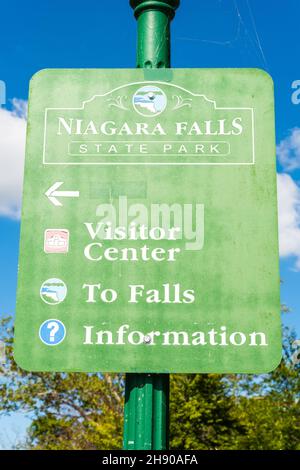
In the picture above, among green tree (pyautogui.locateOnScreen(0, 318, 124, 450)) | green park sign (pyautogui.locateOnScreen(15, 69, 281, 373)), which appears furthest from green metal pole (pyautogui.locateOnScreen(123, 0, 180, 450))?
green tree (pyautogui.locateOnScreen(0, 318, 124, 450))

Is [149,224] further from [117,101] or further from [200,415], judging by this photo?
[200,415]

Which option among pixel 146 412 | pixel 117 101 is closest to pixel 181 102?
pixel 117 101

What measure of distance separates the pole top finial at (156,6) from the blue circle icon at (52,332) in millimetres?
2261

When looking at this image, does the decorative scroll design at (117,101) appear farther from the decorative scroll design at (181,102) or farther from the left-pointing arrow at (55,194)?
the left-pointing arrow at (55,194)

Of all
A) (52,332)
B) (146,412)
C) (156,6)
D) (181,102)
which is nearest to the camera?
(146,412)

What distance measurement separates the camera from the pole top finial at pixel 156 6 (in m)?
4.21

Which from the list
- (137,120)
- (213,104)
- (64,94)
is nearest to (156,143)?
(137,120)

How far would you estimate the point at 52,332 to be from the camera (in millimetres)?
3619

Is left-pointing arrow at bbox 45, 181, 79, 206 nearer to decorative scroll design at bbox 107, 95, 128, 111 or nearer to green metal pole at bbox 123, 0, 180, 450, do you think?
decorative scroll design at bbox 107, 95, 128, 111

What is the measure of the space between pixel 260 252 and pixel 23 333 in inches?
60.0

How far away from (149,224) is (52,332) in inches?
35.0

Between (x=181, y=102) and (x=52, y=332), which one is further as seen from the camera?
(x=181, y=102)

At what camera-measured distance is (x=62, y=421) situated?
30.4 m

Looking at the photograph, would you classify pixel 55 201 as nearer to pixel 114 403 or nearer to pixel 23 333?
pixel 23 333
